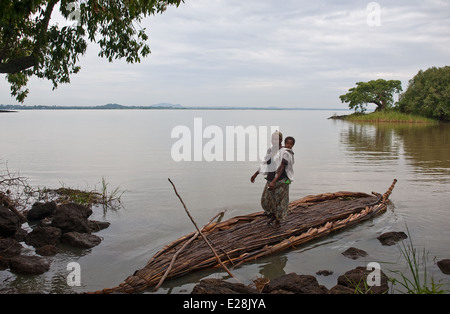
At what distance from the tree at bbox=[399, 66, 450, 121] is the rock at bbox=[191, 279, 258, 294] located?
52.2m

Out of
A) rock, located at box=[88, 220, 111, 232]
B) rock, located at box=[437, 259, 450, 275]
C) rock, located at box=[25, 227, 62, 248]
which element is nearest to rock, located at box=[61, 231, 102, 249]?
rock, located at box=[25, 227, 62, 248]

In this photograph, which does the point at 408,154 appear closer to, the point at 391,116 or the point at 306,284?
the point at 306,284

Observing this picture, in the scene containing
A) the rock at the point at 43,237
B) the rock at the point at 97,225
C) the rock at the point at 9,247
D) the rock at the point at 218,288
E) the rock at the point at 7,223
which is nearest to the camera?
the rock at the point at 218,288

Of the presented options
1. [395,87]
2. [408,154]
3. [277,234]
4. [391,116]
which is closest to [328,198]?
[277,234]

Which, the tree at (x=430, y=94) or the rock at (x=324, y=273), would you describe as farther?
the tree at (x=430, y=94)

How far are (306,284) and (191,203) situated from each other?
6573 mm

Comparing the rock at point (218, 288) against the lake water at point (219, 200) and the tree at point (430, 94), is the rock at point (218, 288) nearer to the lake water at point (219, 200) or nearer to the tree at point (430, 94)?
the lake water at point (219, 200)

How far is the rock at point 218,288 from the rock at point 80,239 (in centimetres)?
331

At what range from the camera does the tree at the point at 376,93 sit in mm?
62688

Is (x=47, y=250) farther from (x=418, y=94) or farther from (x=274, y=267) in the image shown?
(x=418, y=94)

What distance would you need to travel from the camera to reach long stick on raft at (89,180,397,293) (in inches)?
222

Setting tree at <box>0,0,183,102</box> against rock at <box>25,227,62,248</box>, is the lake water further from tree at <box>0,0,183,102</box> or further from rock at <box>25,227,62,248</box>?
tree at <box>0,0,183,102</box>

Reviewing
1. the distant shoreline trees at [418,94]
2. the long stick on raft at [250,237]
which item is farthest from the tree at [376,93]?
the long stick on raft at [250,237]

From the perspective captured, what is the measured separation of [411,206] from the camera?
10555 mm
